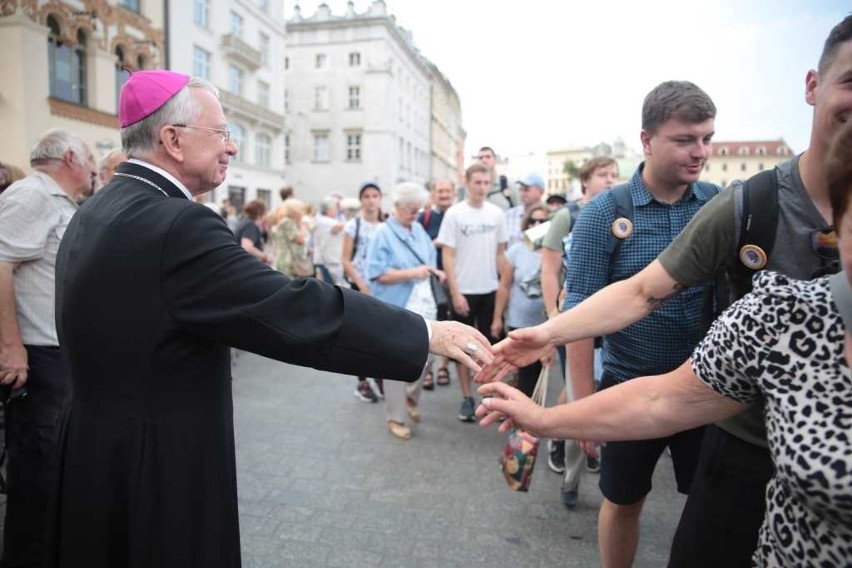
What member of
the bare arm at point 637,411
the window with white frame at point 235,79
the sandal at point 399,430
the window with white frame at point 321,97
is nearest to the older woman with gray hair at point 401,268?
the sandal at point 399,430

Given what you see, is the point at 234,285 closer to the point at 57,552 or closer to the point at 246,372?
the point at 57,552

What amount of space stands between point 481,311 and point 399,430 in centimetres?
147

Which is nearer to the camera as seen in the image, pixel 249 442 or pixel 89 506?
pixel 89 506

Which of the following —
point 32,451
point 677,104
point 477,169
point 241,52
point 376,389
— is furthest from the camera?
point 241,52

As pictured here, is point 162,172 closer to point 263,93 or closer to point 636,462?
point 636,462

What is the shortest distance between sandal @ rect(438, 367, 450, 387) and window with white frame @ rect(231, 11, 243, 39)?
2661 centimetres

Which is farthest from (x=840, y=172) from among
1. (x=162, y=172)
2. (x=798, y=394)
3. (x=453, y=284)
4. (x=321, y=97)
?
(x=321, y=97)

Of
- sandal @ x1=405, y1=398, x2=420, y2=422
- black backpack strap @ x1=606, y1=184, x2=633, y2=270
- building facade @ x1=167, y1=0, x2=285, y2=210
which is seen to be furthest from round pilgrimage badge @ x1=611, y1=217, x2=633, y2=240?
building facade @ x1=167, y1=0, x2=285, y2=210

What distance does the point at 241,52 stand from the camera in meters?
28.2

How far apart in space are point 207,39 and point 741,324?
94.4ft

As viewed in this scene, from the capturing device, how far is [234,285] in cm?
156

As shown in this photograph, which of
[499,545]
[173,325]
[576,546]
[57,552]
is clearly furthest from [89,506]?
[576,546]

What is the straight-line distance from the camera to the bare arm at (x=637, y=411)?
1.50 metres

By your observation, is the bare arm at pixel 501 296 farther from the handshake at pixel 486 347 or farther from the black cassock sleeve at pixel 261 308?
the black cassock sleeve at pixel 261 308
